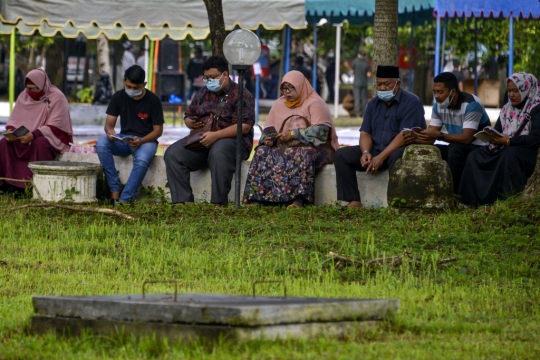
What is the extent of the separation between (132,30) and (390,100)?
27.9 ft

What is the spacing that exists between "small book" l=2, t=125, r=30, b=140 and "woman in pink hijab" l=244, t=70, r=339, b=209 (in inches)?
105

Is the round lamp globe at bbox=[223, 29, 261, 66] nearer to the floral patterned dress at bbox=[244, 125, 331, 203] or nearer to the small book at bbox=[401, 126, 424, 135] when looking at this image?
the floral patterned dress at bbox=[244, 125, 331, 203]

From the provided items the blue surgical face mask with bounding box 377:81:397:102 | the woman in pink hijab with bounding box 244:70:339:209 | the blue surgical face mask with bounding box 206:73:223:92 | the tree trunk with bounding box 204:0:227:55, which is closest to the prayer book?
the woman in pink hijab with bounding box 244:70:339:209

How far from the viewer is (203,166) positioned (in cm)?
1177

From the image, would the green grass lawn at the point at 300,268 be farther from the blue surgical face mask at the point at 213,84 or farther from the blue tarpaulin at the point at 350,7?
the blue tarpaulin at the point at 350,7

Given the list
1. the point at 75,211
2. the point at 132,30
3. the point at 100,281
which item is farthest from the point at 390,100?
the point at 132,30

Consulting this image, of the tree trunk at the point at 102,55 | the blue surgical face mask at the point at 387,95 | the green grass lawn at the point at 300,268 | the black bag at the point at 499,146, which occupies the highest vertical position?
the tree trunk at the point at 102,55

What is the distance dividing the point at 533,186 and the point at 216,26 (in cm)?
563

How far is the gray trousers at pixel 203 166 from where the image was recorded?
11.3 metres

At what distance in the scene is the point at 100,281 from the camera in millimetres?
7531

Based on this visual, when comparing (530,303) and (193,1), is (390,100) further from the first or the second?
(193,1)

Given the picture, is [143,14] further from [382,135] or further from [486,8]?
[382,135]

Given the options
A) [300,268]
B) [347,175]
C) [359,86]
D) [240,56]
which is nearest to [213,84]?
[240,56]

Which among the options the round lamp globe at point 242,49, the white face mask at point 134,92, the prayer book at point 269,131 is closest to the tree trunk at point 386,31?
the prayer book at point 269,131
